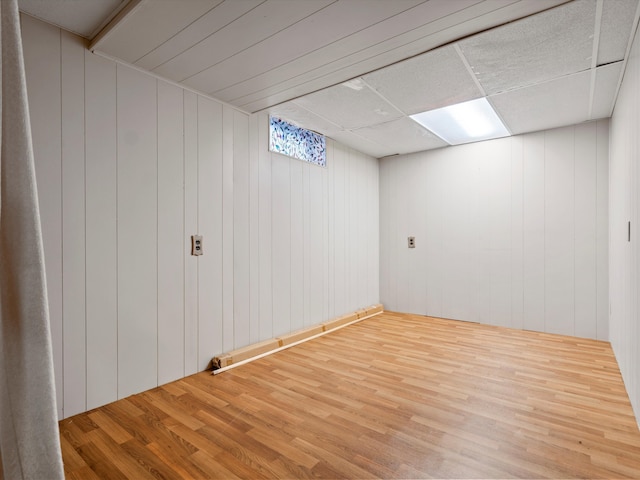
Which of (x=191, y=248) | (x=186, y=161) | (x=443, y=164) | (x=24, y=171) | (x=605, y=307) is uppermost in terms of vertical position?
(x=443, y=164)

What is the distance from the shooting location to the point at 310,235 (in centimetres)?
414

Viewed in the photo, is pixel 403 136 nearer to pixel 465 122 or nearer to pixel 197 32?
pixel 465 122

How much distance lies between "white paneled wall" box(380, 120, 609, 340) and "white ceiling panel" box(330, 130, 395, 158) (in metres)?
0.35

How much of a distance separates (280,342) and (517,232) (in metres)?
3.28

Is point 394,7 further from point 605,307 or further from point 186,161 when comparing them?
point 605,307

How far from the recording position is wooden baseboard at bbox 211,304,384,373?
9.75ft

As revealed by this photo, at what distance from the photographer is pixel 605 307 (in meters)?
3.73

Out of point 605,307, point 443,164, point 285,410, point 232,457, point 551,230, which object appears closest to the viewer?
point 232,457

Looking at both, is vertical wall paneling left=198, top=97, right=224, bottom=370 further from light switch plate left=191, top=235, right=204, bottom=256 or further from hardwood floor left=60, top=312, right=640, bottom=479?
hardwood floor left=60, top=312, right=640, bottom=479

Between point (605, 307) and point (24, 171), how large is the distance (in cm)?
496

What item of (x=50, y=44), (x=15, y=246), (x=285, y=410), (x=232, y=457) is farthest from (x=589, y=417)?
(x=50, y=44)

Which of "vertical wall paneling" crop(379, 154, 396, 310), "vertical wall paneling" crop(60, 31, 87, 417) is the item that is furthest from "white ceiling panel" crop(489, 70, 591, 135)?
"vertical wall paneling" crop(60, 31, 87, 417)

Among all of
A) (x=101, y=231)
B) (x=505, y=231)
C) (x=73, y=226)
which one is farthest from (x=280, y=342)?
(x=505, y=231)

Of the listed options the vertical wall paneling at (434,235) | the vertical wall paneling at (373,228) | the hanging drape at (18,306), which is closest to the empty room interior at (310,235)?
→ the vertical wall paneling at (434,235)
